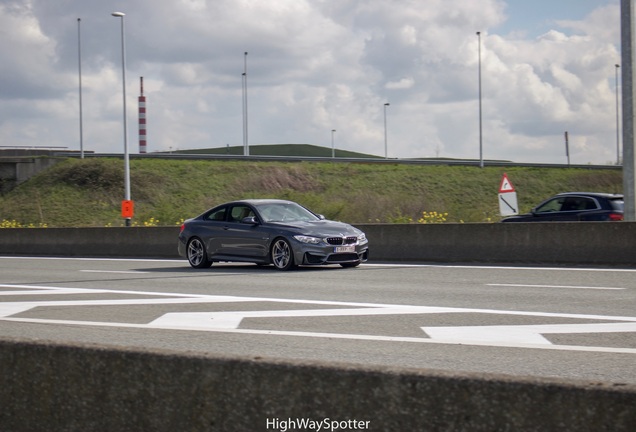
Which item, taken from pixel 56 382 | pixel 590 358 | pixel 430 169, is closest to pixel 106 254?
pixel 590 358

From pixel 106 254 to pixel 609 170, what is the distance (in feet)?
140

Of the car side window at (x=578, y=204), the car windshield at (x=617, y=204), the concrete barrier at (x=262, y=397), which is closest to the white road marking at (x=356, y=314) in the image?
the concrete barrier at (x=262, y=397)

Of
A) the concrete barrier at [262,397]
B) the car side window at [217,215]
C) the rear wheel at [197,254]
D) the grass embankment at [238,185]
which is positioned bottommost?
the rear wheel at [197,254]

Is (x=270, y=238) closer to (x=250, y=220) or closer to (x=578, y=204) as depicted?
(x=250, y=220)

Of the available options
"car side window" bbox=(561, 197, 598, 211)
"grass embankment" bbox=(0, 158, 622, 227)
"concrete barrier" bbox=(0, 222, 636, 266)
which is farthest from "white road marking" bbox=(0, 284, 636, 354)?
"grass embankment" bbox=(0, 158, 622, 227)

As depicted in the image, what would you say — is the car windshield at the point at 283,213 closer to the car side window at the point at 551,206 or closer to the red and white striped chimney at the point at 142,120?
the car side window at the point at 551,206

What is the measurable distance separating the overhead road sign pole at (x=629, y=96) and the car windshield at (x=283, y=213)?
626 centimetres

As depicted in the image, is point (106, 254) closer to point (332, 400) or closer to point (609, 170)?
point (332, 400)

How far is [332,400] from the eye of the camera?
3.29 metres

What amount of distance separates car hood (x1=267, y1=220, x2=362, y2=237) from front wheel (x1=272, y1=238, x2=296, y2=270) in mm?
317

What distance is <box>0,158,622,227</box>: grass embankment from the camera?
5481 cm

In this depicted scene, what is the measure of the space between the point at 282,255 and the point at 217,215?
2410mm

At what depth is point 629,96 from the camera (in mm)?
19172

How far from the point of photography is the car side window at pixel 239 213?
19.3m
